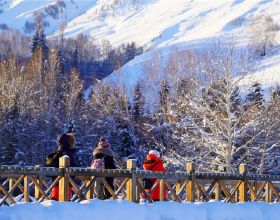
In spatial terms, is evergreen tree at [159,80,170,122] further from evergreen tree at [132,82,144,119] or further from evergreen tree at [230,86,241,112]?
evergreen tree at [230,86,241,112]

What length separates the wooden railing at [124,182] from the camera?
9.65 meters

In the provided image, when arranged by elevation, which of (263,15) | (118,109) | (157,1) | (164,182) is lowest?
(164,182)

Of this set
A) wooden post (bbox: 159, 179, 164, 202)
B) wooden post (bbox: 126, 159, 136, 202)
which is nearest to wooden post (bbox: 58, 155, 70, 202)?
wooden post (bbox: 126, 159, 136, 202)

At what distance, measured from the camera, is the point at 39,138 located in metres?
43.7

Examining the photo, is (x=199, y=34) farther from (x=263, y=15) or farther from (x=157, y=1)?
(x=157, y=1)

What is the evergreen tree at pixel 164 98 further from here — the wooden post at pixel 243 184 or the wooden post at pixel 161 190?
the wooden post at pixel 161 190

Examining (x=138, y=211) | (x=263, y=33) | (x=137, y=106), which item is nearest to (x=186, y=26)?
(x=263, y=33)

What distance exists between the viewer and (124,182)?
1088cm

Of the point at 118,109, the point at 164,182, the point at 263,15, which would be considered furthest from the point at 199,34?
the point at 164,182

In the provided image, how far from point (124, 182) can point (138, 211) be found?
714 millimetres

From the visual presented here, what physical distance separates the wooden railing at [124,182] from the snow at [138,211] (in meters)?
0.36

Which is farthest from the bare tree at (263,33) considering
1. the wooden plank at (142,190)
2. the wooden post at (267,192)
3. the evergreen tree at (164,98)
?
the wooden plank at (142,190)

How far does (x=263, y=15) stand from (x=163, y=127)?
3075 inches

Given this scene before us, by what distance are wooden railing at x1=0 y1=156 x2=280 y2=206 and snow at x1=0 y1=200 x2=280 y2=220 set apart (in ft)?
1.19
